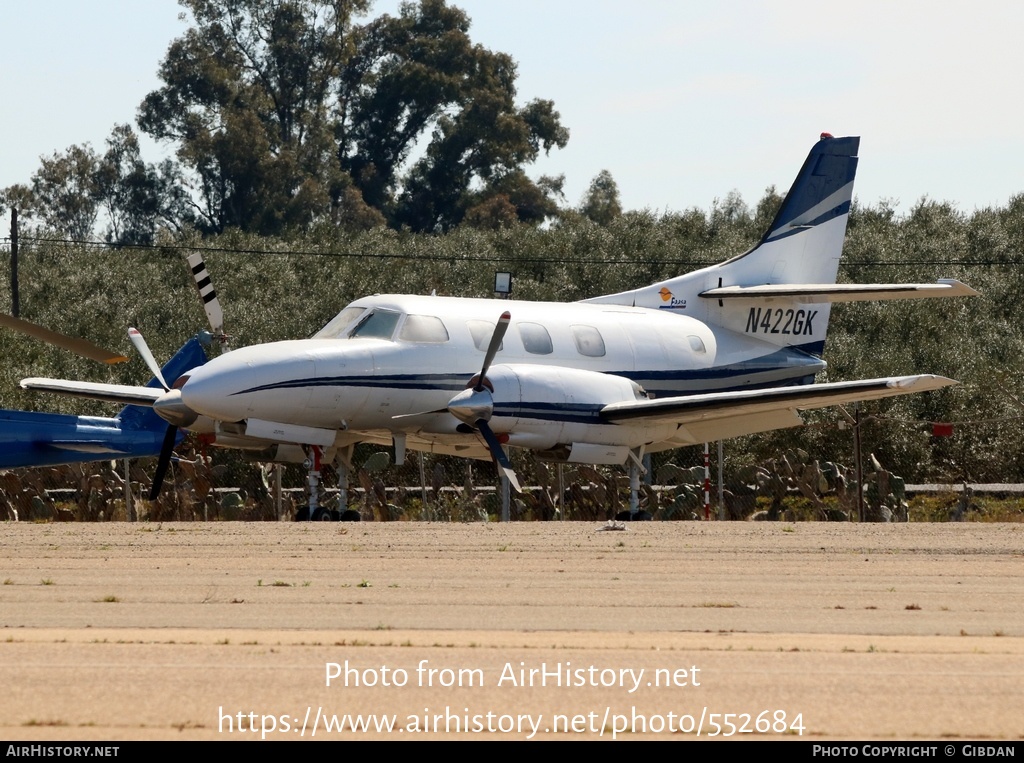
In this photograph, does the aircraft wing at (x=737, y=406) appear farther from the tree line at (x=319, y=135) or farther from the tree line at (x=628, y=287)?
the tree line at (x=319, y=135)

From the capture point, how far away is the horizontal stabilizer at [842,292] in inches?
995

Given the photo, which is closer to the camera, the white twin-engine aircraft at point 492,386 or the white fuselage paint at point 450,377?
the white fuselage paint at point 450,377

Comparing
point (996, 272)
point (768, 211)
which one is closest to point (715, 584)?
point (996, 272)

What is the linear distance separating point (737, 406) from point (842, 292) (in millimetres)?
4598

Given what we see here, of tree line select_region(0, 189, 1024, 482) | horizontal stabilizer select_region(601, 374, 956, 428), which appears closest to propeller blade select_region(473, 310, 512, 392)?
horizontal stabilizer select_region(601, 374, 956, 428)

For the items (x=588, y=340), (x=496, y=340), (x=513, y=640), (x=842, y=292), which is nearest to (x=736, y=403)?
(x=588, y=340)

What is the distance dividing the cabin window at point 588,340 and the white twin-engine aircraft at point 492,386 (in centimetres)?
2

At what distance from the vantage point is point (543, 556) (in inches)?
629

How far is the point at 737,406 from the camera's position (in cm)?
2359

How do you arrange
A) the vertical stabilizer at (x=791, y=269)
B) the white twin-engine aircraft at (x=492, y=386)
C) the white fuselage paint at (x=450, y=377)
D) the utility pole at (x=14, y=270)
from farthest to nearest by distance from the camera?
the utility pole at (x=14, y=270) → the vertical stabilizer at (x=791, y=269) → the white twin-engine aircraft at (x=492, y=386) → the white fuselage paint at (x=450, y=377)

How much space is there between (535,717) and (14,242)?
47.9 metres

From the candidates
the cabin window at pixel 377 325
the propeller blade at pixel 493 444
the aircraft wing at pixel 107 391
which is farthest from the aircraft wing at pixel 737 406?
the aircraft wing at pixel 107 391

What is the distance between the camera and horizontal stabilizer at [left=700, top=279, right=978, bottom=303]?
25.3 metres

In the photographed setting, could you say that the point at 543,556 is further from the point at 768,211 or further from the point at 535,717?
the point at 768,211
